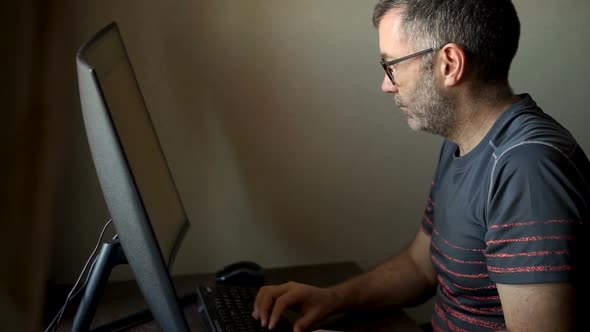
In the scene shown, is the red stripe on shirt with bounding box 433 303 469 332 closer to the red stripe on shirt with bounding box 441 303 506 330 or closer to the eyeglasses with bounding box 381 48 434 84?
the red stripe on shirt with bounding box 441 303 506 330

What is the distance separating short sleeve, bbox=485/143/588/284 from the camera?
938mm

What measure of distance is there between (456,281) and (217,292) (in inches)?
18.8

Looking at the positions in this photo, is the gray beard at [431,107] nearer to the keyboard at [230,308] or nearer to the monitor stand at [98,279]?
the keyboard at [230,308]

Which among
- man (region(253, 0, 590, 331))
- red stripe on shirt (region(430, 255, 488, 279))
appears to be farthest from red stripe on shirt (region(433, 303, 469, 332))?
red stripe on shirt (region(430, 255, 488, 279))

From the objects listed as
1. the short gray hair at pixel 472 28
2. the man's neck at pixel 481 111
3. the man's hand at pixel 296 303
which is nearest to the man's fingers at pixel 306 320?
the man's hand at pixel 296 303

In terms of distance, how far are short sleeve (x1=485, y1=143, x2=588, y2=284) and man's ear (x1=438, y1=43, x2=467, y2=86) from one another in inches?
7.9

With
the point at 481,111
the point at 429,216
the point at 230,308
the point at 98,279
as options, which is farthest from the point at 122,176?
the point at 429,216

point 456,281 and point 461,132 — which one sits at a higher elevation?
Result: point 461,132

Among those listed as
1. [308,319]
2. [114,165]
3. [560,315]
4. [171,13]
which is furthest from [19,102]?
[171,13]

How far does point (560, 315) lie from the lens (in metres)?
0.92

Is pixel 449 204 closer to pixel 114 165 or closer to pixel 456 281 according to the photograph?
pixel 456 281

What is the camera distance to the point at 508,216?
3.24 feet

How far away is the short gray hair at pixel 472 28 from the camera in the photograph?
1136 mm

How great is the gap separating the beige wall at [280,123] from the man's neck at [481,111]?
48cm
